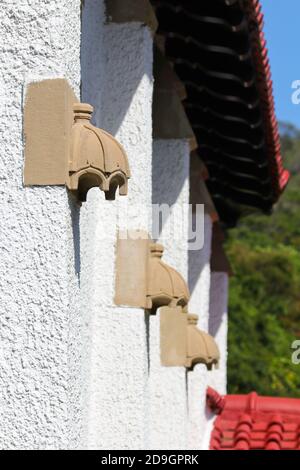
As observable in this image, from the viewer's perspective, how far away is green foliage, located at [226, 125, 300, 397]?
2591cm

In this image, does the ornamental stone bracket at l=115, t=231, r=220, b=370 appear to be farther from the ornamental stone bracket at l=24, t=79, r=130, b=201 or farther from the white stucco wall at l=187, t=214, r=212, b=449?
the white stucco wall at l=187, t=214, r=212, b=449

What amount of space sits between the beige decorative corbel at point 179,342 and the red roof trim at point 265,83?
1.40 meters

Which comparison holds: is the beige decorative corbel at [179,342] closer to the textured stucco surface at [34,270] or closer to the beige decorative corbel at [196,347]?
the beige decorative corbel at [196,347]

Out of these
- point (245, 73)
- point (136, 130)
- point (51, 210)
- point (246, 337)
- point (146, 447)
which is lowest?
point (146, 447)

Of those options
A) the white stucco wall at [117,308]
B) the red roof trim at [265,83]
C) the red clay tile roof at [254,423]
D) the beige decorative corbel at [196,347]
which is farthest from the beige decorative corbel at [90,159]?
the red clay tile roof at [254,423]

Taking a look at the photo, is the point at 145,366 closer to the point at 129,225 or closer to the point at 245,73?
the point at 129,225

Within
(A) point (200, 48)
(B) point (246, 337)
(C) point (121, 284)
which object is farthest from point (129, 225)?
(B) point (246, 337)

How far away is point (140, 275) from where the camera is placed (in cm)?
604

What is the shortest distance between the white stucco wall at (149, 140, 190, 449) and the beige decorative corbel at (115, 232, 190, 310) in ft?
4.14

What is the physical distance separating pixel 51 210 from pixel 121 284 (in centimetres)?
199

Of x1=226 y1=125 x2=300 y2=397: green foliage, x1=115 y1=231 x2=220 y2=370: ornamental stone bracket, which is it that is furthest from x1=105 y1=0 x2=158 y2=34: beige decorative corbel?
x1=226 y1=125 x2=300 y2=397: green foliage

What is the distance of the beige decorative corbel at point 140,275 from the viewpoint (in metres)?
6.01

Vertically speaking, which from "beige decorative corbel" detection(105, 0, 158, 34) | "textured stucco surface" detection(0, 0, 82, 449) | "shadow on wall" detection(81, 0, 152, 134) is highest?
"beige decorative corbel" detection(105, 0, 158, 34)

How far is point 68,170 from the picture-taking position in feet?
13.6
